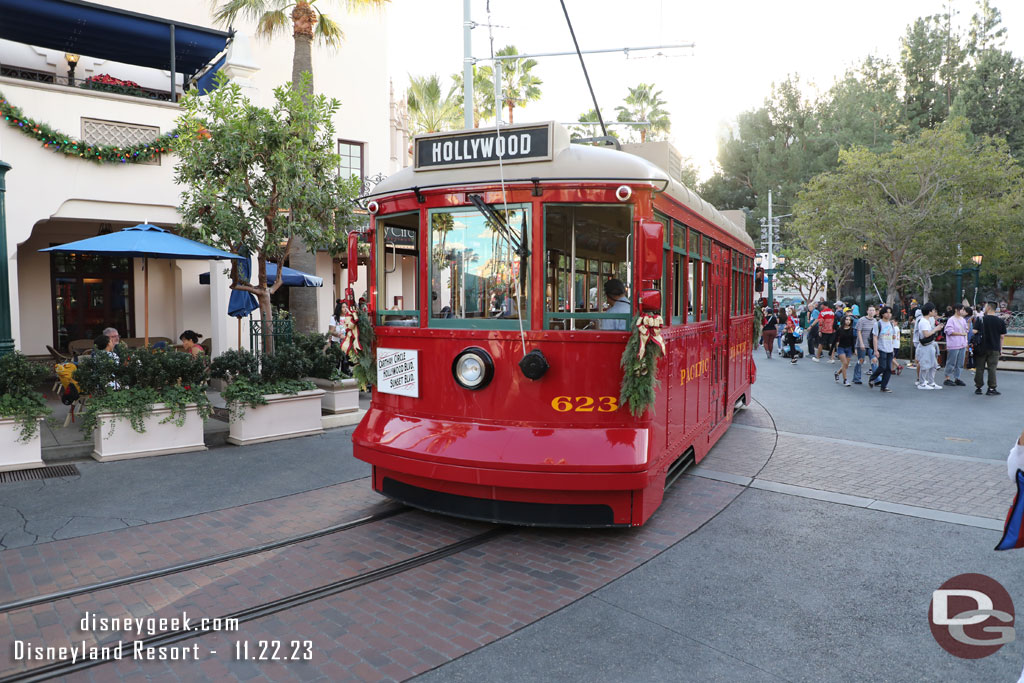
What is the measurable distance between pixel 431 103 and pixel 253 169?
2287 centimetres

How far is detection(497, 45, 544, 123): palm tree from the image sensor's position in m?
26.2

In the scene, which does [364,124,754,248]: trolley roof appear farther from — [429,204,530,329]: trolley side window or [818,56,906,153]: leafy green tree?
[818,56,906,153]: leafy green tree

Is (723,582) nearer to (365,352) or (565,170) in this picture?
(565,170)

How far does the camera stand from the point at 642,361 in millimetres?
4773

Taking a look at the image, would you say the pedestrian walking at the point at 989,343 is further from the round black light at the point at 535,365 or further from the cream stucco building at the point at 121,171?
the cream stucco building at the point at 121,171

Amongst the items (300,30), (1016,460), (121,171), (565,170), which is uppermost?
(300,30)

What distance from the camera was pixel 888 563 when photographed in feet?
15.6

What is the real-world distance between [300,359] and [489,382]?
16.3 feet

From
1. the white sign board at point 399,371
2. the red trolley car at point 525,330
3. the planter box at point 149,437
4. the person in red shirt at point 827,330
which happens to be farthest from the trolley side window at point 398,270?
the person in red shirt at point 827,330

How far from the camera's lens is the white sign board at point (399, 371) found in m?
5.48

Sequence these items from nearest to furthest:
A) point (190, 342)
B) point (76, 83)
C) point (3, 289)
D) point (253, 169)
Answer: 1. point (3, 289)
2. point (253, 169)
3. point (190, 342)
4. point (76, 83)

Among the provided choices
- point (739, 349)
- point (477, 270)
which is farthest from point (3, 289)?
point (739, 349)

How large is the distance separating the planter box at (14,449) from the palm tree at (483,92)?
2068cm

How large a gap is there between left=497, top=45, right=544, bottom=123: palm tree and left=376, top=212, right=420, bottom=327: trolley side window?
21438 millimetres
